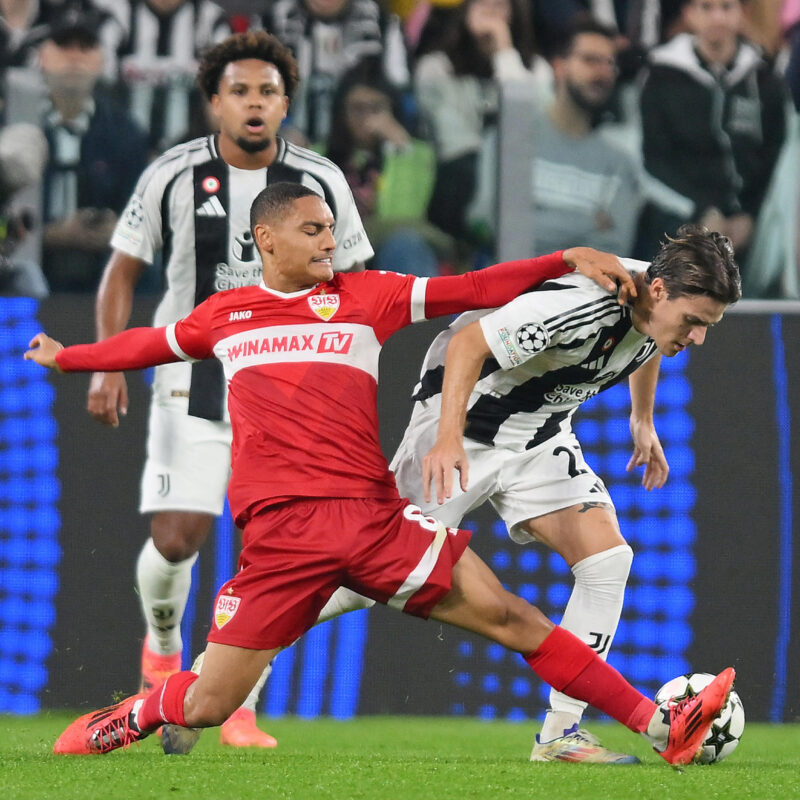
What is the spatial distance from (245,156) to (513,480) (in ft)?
4.84

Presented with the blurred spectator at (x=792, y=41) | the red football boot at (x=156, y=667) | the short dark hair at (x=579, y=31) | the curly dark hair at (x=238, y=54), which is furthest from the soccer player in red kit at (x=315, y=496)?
the blurred spectator at (x=792, y=41)

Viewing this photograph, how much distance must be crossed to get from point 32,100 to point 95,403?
283cm

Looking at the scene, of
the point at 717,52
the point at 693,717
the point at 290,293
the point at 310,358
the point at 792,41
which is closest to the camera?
the point at 693,717

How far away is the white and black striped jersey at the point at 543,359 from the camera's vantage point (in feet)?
12.0

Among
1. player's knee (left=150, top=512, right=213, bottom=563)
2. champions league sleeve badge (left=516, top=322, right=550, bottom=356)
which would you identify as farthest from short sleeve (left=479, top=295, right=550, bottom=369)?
player's knee (left=150, top=512, right=213, bottom=563)

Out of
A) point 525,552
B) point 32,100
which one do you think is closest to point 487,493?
point 525,552

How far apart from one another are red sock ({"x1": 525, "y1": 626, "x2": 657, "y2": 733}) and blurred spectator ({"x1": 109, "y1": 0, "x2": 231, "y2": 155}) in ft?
12.8

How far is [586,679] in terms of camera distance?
139 inches

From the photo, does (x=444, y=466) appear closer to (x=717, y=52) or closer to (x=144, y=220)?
(x=144, y=220)

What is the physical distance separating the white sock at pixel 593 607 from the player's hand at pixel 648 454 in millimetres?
426

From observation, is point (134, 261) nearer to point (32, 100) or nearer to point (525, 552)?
point (525, 552)

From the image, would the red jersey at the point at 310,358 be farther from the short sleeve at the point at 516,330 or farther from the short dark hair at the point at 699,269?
the short dark hair at the point at 699,269

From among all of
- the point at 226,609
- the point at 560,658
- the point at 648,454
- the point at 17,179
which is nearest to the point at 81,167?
the point at 17,179

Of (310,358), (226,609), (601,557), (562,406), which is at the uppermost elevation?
(310,358)
